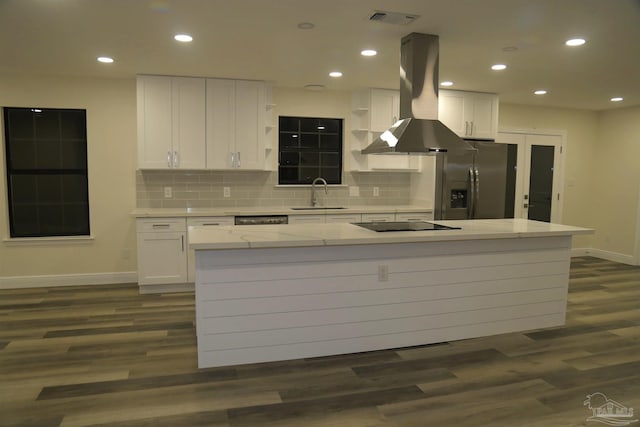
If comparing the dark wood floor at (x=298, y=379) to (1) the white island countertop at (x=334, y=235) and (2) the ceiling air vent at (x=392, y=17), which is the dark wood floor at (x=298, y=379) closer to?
(1) the white island countertop at (x=334, y=235)

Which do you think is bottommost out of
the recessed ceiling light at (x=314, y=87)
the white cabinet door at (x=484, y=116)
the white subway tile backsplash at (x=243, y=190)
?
the white subway tile backsplash at (x=243, y=190)

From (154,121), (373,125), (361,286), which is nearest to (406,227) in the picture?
(361,286)

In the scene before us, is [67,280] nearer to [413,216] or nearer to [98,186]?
[98,186]

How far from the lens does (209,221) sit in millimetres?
5062

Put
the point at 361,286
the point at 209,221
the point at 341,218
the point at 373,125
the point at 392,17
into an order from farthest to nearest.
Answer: the point at 373,125
the point at 341,218
the point at 209,221
the point at 361,286
the point at 392,17

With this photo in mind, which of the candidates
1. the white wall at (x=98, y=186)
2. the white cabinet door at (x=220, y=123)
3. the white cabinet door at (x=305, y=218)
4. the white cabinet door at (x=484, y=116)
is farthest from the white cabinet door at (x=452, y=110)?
the white wall at (x=98, y=186)

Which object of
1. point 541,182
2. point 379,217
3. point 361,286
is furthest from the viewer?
point 541,182

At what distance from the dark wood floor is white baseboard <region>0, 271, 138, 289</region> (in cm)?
113

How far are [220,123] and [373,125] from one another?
6.40ft

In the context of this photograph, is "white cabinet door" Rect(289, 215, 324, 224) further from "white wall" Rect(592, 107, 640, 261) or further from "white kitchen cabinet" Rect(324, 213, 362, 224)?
"white wall" Rect(592, 107, 640, 261)

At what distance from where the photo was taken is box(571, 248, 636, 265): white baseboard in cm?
691

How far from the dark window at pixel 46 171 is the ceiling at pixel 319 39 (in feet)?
1.87

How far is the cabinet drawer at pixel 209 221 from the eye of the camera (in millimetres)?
5016

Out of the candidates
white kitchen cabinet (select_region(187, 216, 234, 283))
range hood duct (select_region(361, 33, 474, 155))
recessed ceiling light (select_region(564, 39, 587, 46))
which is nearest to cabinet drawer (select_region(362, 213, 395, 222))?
white kitchen cabinet (select_region(187, 216, 234, 283))
